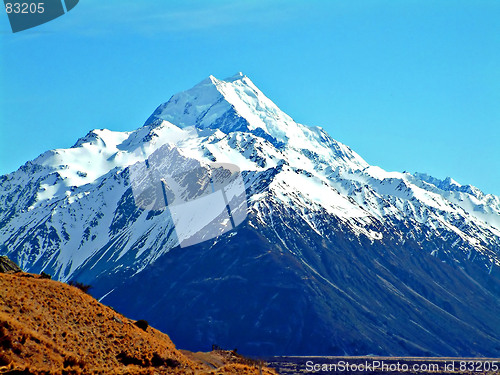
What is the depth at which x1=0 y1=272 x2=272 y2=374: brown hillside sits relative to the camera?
69.1 metres

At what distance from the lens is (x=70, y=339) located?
75625 mm

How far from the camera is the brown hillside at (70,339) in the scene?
69125 millimetres

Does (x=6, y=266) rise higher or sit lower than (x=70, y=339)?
higher

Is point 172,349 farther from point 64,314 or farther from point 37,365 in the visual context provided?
point 37,365

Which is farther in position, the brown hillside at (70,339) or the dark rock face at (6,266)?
the dark rock face at (6,266)

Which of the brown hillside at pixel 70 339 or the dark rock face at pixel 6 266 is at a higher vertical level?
the dark rock face at pixel 6 266

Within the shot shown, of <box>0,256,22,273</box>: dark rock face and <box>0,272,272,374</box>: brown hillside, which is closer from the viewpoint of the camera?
<box>0,272,272,374</box>: brown hillside

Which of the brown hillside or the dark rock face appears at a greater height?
the dark rock face

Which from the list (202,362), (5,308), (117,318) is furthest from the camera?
(202,362)

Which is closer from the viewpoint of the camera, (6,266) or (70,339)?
(70,339)

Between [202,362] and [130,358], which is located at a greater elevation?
[130,358]

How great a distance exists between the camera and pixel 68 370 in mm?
66750

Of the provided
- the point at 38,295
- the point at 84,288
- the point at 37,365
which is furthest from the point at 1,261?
the point at 37,365

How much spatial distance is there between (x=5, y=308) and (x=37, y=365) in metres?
9.35
